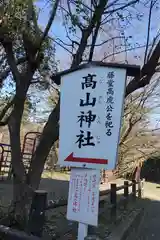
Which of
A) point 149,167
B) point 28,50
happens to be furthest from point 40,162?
point 149,167

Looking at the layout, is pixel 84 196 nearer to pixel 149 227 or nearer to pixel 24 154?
pixel 149 227

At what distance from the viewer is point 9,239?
4.33 meters

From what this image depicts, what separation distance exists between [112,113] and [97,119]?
19 centimetres

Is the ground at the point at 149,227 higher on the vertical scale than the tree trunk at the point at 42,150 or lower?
lower

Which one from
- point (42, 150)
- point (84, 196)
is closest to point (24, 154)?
point (42, 150)

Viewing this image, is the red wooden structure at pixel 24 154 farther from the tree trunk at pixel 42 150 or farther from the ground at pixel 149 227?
the tree trunk at pixel 42 150

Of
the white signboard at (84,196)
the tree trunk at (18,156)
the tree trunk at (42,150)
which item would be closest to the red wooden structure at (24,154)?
the tree trunk at (42,150)

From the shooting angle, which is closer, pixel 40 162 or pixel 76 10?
pixel 40 162

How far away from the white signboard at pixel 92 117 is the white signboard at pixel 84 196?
0.12m

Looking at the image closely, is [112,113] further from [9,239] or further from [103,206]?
[103,206]

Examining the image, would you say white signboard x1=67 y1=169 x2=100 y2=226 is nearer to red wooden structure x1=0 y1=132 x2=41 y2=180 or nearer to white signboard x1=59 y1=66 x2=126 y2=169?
white signboard x1=59 y1=66 x2=126 y2=169

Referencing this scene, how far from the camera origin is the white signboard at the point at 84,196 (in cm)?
425

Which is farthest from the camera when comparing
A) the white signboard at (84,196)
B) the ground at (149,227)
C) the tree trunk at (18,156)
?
the ground at (149,227)

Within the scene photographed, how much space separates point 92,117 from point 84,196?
36.4 inches
